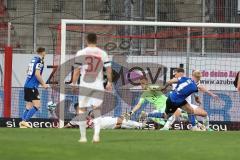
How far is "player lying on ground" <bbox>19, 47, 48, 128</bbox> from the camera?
19.0 m

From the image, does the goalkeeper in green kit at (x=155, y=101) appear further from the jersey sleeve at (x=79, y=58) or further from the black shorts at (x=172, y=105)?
the jersey sleeve at (x=79, y=58)

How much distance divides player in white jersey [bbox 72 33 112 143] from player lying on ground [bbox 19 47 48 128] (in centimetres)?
578

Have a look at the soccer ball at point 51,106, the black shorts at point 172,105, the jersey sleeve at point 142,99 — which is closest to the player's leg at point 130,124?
the jersey sleeve at point 142,99

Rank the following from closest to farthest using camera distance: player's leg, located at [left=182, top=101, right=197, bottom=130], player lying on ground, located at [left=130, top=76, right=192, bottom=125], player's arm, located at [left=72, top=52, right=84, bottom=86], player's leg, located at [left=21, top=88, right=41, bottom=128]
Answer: player's arm, located at [left=72, top=52, right=84, bottom=86] < player's leg, located at [left=182, top=101, right=197, bottom=130] < player's leg, located at [left=21, top=88, right=41, bottom=128] < player lying on ground, located at [left=130, top=76, right=192, bottom=125]

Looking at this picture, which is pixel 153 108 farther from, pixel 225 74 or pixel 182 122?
pixel 225 74

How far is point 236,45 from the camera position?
2461cm

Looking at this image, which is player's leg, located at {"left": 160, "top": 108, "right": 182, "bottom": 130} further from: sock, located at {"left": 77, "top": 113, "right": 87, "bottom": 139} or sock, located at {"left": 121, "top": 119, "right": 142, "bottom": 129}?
sock, located at {"left": 77, "top": 113, "right": 87, "bottom": 139}

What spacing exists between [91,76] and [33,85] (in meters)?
6.58

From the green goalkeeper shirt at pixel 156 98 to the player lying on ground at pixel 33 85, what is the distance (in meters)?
3.71

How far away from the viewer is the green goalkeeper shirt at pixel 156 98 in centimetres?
2172

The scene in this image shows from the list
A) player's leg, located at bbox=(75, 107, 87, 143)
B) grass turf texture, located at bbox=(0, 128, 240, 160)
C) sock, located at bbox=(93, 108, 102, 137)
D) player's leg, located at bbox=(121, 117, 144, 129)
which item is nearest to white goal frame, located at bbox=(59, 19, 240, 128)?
player's leg, located at bbox=(121, 117, 144, 129)

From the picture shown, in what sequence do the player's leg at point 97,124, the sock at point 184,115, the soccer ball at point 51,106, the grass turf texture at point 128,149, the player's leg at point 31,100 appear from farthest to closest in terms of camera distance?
the soccer ball at point 51,106, the sock at point 184,115, the player's leg at point 31,100, the player's leg at point 97,124, the grass turf texture at point 128,149

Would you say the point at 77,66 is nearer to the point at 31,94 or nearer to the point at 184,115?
the point at 31,94

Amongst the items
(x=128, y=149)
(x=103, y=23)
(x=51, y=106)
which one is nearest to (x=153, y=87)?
(x=103, y=23)
